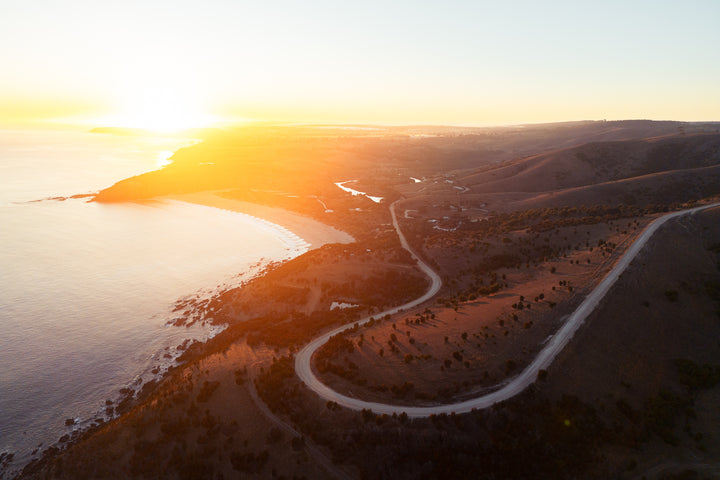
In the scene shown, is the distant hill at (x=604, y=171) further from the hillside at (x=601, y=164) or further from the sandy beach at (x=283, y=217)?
the sandy beach at (x=283, y=217)

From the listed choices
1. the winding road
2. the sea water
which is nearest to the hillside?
the winding road

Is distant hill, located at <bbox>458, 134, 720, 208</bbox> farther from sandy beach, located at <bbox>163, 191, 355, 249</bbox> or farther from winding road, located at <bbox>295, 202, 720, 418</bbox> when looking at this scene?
winding road, located at <bbox>295, 202, 720, 418</bbox>

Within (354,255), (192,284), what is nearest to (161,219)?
(192,284)

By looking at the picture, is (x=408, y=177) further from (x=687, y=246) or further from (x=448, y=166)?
Result: (x=687, y=246)

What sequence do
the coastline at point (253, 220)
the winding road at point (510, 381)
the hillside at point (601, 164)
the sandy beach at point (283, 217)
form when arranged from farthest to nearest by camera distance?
the hillside at point (601, 164) < the sandy beach at point (283, 217) < the coastline at point (253, 220) < the winding road at point (510, 381)

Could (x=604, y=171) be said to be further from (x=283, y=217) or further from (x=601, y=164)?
(x=283, y=217)

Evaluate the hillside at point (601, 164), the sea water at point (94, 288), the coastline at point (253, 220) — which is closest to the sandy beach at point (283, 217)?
the coastline at point (253, 220)
